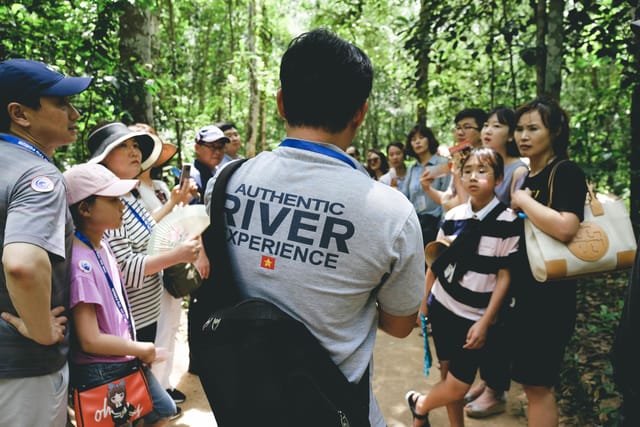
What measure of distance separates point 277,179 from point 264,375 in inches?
23.6

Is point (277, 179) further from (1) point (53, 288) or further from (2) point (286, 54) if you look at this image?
(1) point (53, 288)

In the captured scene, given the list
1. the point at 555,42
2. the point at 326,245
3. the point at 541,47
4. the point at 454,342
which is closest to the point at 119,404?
the point at 326,245

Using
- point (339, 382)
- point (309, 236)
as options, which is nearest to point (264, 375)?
point (339, 382)

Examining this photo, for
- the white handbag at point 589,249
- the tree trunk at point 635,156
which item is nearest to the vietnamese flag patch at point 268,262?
the white handbag at point 589,249

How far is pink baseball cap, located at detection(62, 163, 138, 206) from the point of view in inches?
82.7

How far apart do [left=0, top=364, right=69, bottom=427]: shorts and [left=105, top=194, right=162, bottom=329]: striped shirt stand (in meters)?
0.82

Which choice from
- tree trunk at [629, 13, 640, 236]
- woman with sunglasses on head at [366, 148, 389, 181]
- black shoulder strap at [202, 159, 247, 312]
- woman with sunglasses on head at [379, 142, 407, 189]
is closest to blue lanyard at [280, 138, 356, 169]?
black shoulder strap at [202, 159, 247, 312]

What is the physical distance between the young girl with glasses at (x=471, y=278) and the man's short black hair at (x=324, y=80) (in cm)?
162

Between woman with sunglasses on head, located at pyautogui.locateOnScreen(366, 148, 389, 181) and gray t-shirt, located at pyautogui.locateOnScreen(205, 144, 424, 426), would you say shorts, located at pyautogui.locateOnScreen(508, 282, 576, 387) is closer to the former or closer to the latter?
gray t-shirt, located at pyautogui.locateOnScreen(205, 144, 424, 426)

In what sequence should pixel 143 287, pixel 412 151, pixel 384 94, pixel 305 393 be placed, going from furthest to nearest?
pixel 384 94, pixel 412 151, pixel 143 287, pixel 305 393

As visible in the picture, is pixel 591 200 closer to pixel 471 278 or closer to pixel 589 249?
pixel 589 249

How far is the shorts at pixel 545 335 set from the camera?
8.46 feet

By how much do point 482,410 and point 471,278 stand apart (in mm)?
1440

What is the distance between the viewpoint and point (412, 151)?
5.56 m
